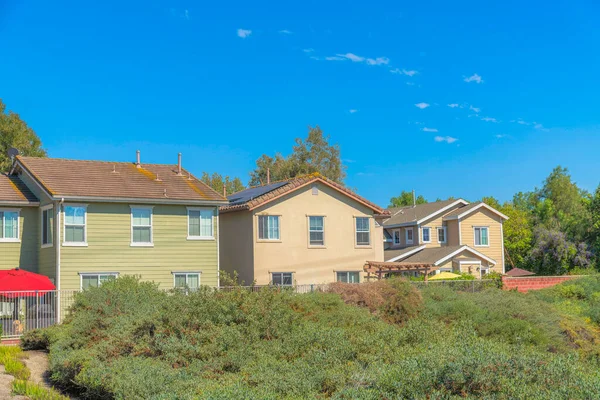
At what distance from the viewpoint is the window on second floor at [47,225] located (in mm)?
27906

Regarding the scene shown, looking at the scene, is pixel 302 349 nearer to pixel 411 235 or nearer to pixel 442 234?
pixel 411 235

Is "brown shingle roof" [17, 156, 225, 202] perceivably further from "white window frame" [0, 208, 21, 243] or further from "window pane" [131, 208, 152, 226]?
"white window frame" [0, 208, 21, 243]

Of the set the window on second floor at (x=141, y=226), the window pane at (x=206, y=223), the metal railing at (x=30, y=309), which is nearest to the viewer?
the metal railing at (x=30, y=309)

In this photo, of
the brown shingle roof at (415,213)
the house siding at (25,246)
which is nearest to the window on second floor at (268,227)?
the house siding at (25,246)

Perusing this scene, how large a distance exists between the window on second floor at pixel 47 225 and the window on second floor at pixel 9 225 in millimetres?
1119

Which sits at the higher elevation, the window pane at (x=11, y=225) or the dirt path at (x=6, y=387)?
the window pane at (x=11, y=225)

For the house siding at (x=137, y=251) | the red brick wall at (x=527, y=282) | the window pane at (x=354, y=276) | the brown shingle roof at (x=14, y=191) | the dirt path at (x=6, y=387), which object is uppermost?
the brown shingle roof at (x=14, y=191)

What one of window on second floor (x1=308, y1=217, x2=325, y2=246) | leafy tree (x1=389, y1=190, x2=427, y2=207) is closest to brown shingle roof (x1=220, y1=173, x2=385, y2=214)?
window on second floor (x1=308, y1=217, x2=325, y2=246)

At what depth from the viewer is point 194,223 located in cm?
3044

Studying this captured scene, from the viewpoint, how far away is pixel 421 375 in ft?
29.7

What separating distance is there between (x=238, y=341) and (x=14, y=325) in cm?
1210

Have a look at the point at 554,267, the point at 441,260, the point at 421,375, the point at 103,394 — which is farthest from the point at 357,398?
the point at 554,267

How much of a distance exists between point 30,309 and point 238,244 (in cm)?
1243

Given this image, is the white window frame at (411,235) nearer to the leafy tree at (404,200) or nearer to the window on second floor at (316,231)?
the window on second floor at (316,231)
